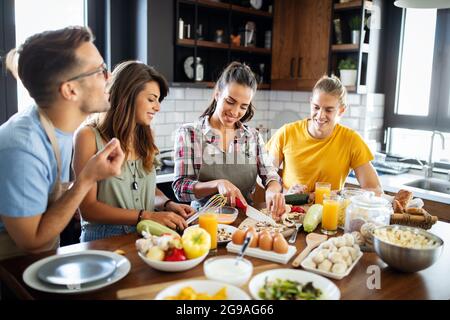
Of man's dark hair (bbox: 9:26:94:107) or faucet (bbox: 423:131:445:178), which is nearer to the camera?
man's dark hair (bbox: 9:26:94:107)

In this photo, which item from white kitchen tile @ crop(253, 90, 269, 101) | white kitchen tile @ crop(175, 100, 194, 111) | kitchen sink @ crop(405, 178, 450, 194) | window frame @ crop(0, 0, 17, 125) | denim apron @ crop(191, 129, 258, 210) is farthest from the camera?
white kitchen tile @ crop(253, 90, 269, 101)

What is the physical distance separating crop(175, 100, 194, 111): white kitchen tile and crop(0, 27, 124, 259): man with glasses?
7.23 feet

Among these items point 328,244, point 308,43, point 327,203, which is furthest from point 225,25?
point 328,244

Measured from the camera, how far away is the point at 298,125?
2.95 m

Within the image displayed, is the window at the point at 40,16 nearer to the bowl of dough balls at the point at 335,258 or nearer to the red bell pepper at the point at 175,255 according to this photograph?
the red bell pepper at the point at 175,255

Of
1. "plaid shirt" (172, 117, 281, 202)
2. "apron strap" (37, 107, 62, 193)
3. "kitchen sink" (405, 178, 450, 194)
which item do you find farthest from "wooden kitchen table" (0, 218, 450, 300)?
"kitchen sink" (405, 178, 450, 194)

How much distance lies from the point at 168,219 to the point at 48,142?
22.2 inches

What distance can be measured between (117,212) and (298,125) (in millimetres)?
1569

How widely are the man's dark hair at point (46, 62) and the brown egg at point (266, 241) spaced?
0.93 metres

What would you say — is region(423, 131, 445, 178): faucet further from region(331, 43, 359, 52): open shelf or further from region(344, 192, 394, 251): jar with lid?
region(344, 192, 394, 251): jar with lid

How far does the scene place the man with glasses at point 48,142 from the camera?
1.40 metres

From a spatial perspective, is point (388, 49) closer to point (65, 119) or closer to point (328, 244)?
point (328, 244)

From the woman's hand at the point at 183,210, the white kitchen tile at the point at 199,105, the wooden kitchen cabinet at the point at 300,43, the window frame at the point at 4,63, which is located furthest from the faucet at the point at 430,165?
the window frame at the point at 4,63

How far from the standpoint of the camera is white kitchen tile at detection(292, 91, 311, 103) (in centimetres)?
435
